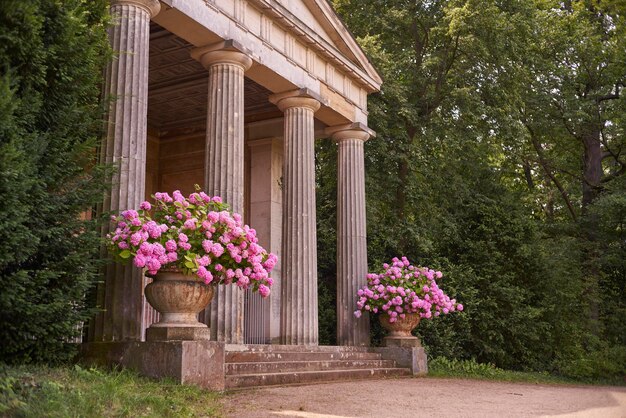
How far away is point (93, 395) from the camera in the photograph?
235 inches

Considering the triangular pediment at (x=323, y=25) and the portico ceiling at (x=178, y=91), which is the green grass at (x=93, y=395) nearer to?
the portico ceiling at (x=178, y=91)

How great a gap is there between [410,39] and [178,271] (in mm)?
15380

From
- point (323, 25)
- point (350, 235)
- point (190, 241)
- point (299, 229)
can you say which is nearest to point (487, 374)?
point (350, 235)

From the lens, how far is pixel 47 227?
282 inches

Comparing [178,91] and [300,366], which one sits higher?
[178,91]

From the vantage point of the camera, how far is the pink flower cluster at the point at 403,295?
1449cm

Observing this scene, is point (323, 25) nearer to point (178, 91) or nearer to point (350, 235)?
point (178, 91)

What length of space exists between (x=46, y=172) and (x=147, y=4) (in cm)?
376

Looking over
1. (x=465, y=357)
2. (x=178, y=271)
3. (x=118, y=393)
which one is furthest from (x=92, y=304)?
(x=465, y=357)

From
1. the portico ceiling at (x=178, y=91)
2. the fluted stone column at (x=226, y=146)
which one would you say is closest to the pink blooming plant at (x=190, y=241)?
the fluted stone column at (x=226, y=146)

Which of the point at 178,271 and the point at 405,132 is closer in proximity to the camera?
the point at 178,271

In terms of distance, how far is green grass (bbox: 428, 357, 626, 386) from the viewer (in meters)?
15.7

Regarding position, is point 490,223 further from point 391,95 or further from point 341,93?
point 341,93

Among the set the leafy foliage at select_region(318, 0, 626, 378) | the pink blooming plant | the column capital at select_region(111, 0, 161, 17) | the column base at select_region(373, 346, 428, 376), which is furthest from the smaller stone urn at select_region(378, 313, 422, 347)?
the column capital at select_region(111, 0, 161, 17)
